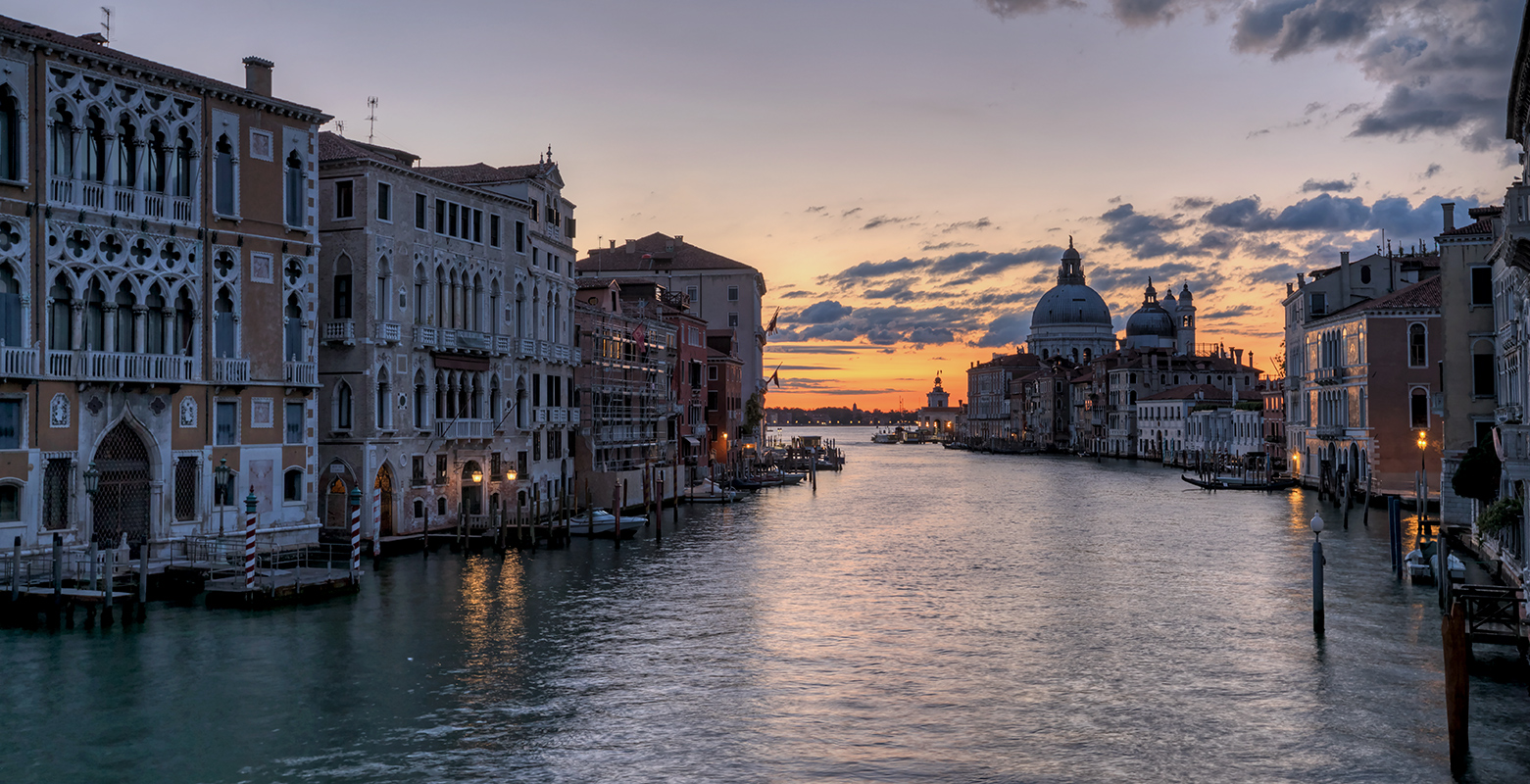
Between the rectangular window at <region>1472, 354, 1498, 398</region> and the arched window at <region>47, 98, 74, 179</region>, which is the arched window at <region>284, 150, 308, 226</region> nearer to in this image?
Answer: the arched window at <region>47, 98, 74, 179</region>

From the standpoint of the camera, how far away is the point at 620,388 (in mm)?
49969

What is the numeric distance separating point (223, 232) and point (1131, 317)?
5618 inches

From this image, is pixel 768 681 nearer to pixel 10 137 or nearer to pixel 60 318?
pixel 60 318

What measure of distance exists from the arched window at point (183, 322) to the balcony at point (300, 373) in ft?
8.78

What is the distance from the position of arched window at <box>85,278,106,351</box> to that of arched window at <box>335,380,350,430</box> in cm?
818

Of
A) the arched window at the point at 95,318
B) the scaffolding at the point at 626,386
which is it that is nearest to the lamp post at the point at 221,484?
the arched window at the point at 95,318

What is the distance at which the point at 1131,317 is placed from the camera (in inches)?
6211

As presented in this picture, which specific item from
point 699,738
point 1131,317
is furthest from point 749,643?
point 1131,317

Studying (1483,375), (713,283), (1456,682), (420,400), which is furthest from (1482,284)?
(713,283)

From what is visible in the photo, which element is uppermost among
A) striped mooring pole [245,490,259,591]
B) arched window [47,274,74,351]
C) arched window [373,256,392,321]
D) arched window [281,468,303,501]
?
arched window [373,256,392,321]

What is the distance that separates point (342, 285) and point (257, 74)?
6.17 m

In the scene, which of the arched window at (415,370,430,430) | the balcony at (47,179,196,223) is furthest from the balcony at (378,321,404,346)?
the balcony at (47,179,196,223)

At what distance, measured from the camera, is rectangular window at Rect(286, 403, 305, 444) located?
101 ft

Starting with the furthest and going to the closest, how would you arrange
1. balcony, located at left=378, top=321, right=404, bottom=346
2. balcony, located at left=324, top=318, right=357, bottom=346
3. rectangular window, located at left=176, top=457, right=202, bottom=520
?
balcony, located at left=378, top=321, right=404, bottom=346 → balcony, located at left=324, top=318, right=357, bottom=346 → rectangular window, located at left=176, top=457, right=202, bottom=520
